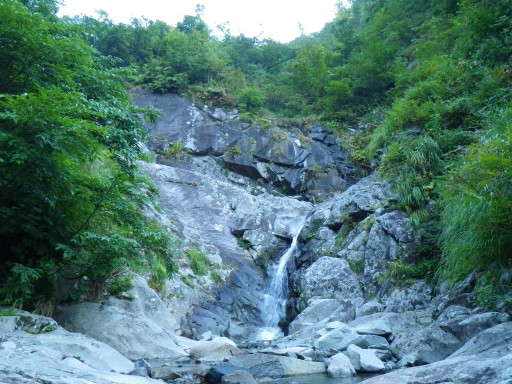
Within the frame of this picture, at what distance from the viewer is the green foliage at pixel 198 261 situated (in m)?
12.7

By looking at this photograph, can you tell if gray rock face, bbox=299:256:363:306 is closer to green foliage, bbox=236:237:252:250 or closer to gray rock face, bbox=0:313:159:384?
green foliage, bbox=236:237:252:250

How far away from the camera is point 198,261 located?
42.3ft

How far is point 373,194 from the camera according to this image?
1242 centimetres

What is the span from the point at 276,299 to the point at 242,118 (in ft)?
34.6

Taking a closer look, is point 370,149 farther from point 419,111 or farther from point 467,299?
point 467,299

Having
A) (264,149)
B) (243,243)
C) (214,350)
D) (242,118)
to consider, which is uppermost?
(242,118)

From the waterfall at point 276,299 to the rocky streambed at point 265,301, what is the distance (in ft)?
0.27

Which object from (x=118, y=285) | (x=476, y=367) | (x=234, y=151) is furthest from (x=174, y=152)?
(x=476, y=367)

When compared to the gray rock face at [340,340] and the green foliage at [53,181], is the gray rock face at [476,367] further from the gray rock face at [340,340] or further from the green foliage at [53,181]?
the green foliage at [53,181]

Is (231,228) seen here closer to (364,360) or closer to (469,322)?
(364,360)

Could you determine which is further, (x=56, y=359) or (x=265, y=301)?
(x=265, y=301)

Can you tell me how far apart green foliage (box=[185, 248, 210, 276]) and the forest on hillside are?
2.33m

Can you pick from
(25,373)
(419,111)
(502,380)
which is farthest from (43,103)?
(419,111)

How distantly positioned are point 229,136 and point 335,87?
18.6 feet
